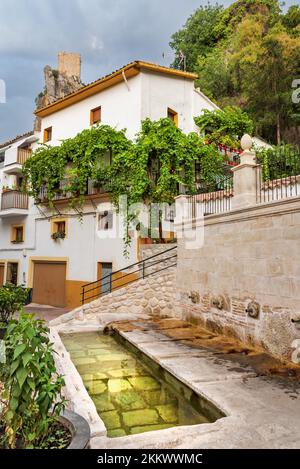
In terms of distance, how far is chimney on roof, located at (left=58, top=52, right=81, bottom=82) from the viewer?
25.9 meters

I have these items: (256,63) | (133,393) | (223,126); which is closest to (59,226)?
(223,126)

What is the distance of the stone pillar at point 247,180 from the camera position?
24.2 feet

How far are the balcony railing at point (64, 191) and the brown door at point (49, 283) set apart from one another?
3.29 meters

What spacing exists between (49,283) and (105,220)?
4829 mm

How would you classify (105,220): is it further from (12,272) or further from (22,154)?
(22,154)

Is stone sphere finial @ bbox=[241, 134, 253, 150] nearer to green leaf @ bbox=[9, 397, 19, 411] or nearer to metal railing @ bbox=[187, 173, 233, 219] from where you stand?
metal railing @ bbox=[187, 173, 233, 219]

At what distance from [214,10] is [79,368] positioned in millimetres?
39339

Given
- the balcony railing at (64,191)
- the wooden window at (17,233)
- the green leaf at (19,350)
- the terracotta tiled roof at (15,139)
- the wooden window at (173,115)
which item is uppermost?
the terracotta tiled roof at (15,139)

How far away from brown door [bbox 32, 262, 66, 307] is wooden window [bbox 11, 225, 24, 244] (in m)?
2.29

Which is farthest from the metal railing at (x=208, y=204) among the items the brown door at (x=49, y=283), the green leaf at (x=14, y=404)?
the brown door at (x=49, y=283)

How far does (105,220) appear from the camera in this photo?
44.7 feet

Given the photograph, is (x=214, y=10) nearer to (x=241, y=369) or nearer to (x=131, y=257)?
(x=131, y=257)

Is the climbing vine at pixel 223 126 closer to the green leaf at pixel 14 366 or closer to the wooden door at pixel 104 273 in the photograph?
the wooden door at pixel 104 273

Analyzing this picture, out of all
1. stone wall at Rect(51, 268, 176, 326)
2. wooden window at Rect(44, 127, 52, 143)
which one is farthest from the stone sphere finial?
wooden window at Rect(44, 127, 52, 143)
